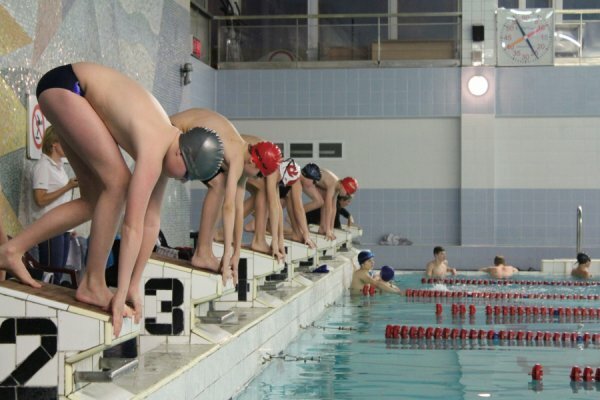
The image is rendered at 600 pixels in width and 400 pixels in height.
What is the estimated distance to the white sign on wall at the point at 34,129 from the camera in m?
8.12

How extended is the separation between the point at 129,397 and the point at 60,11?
17.9ft

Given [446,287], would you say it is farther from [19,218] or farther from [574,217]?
[19,218]

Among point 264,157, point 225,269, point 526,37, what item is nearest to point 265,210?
point 264,157

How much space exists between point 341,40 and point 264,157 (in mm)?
12120

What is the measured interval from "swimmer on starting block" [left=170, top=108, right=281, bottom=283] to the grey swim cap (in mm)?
2023

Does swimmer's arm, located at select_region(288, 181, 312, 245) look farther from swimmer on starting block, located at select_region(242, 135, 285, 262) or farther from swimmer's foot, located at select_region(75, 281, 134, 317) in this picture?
swimmer's foot, located at select_region(75, 281, 134, 317)

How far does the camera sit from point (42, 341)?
4.09 metres

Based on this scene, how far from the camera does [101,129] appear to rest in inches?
180

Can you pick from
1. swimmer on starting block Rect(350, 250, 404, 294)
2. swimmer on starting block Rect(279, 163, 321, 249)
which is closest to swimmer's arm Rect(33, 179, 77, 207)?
swimmer on starting block Rect(279, 163, 321, 249)

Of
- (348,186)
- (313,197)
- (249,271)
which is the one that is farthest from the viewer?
(348,186)

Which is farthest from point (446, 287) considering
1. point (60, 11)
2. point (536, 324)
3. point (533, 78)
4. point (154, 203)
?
point (154, 203)

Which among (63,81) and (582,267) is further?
(582,267)

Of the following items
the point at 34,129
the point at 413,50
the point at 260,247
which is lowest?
the point at 260,247

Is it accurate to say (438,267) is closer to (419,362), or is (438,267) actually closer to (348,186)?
(348,186)
